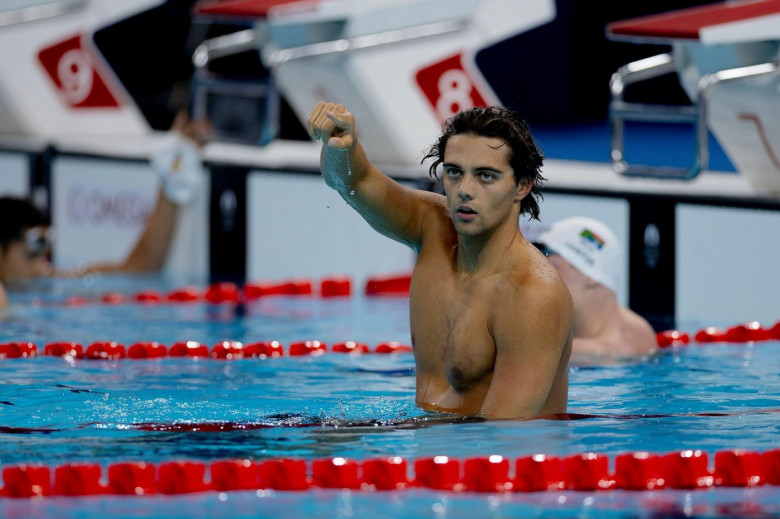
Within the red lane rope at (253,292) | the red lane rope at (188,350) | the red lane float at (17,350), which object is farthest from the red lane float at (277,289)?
the red lane float at (17,350)

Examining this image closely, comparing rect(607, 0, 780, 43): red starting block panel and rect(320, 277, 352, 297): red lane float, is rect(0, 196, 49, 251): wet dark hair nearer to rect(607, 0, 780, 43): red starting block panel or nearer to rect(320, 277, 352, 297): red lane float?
rect(320, 277, 352, 297): red lane float

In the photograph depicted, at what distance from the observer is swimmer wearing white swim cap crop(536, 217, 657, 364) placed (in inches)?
211

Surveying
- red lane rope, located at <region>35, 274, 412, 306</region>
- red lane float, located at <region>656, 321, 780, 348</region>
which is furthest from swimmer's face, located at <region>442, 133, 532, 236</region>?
red lane rope, located at <region>35, 274, 412, 306</region>

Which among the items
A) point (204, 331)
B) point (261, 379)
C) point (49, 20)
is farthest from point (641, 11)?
point (261, 379)

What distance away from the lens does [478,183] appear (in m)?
3.63

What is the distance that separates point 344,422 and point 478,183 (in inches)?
32.5

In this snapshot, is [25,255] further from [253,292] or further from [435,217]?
[435,217]

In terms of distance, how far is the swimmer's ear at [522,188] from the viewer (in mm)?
3709

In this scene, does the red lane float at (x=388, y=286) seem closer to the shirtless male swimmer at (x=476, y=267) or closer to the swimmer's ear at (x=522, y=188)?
the shirtless male swimmer at (x=476, y=267)

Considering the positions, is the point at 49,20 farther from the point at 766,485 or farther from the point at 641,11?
the point at 766,485

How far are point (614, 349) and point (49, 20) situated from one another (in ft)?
20.8

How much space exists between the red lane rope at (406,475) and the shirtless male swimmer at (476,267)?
0.34 metres

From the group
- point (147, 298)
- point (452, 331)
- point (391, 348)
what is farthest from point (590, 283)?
point (147, 298)

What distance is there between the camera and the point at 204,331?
6.65 m
